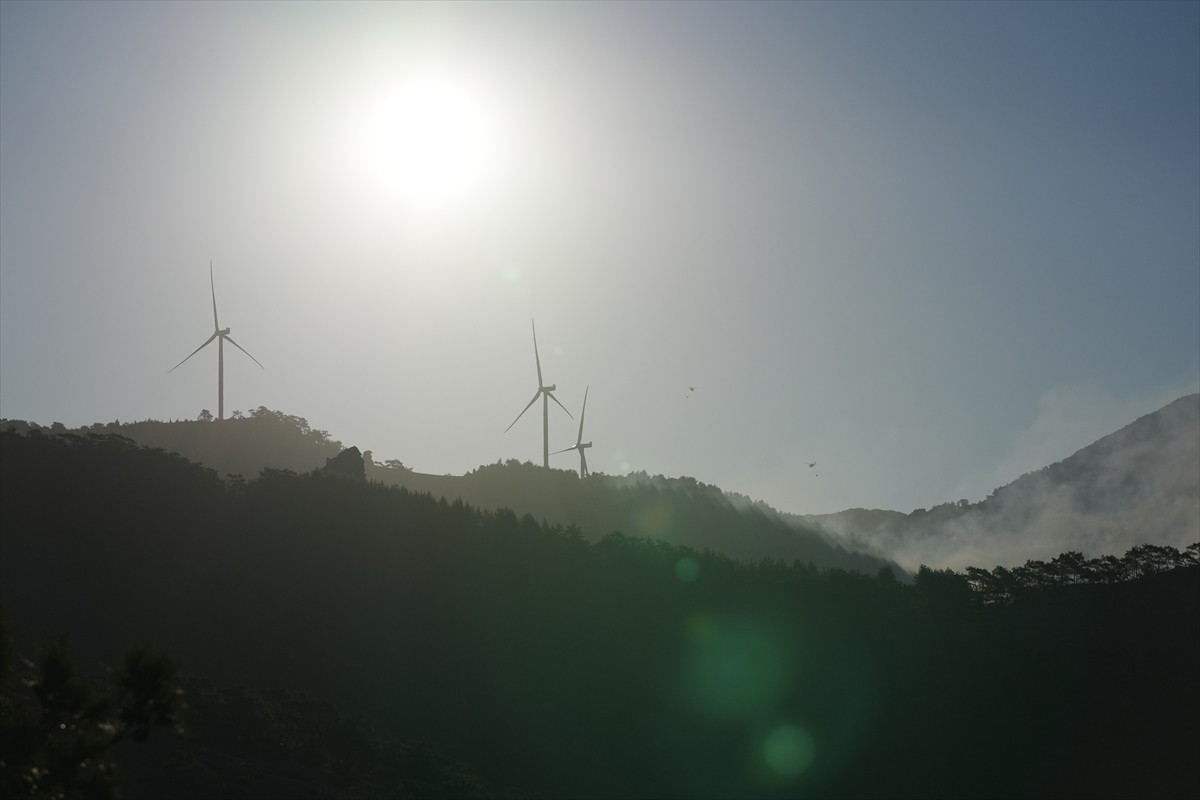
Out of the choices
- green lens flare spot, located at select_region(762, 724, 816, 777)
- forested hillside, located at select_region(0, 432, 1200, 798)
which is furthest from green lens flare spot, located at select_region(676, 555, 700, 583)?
green lens flare spot, located at select_region(762, 724, 816, 777)

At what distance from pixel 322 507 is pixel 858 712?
2102 inches

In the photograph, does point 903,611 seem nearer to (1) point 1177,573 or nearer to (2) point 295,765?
(1) point 1177,573

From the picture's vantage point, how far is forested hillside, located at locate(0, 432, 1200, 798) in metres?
72.7

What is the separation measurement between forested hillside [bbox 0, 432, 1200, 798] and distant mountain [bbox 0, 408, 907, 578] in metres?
38.9

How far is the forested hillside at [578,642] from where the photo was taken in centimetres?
7269

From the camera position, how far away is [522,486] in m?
171

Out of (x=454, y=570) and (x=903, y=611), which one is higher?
(x=454, y=570)

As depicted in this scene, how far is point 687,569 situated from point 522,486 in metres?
60.8

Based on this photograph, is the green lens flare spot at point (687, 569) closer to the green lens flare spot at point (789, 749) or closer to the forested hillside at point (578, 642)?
the forested hillside at point (578, 642)

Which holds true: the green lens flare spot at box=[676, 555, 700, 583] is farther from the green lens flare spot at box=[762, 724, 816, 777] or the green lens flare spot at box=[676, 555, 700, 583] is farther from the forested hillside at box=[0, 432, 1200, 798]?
the green lens flare spot at box=[762, 724, 816, 777]

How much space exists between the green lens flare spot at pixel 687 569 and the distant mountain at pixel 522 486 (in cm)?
3194

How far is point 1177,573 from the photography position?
348 feet

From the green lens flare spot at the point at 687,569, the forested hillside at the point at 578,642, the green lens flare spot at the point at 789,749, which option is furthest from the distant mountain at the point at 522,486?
the green lens flare spot at the point at 789,749

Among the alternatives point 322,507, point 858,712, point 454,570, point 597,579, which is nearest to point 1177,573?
point 858,712
